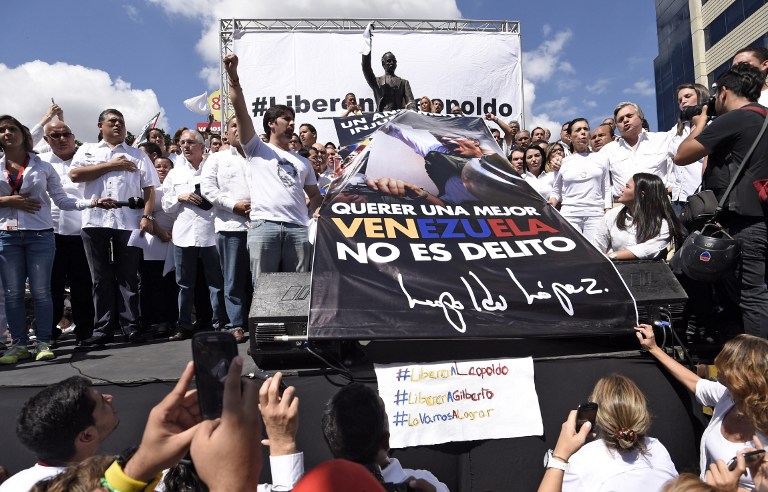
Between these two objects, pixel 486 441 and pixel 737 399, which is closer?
pixel 737 399

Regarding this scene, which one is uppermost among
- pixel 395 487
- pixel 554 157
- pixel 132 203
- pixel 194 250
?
pixel 554 157

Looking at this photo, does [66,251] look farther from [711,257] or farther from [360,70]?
[360,70]

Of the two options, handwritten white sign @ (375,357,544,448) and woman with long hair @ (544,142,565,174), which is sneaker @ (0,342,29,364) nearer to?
handwritten white sign @ (375,357,544,448)

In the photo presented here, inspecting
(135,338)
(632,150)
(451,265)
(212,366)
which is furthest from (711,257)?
(135,338)

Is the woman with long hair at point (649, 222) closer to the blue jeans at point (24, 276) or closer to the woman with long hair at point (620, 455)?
the woman with long hair at point (620, 455)

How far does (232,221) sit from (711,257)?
310 centimetres

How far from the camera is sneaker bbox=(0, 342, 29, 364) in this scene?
3.53 meters

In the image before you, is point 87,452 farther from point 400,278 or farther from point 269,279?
point 400,278

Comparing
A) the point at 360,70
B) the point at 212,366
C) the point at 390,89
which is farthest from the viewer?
the point at 360,70

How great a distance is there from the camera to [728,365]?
216cm

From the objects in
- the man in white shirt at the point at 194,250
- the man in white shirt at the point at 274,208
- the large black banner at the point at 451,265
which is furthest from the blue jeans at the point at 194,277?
the large black banner at the point at 451,265

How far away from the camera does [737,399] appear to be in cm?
214

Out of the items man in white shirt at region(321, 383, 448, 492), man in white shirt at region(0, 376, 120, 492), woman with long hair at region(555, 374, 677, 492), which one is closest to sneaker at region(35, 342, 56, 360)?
man in white shirt at region(0, 376, 120, 492)

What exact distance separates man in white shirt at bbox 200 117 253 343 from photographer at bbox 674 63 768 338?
116 inches
